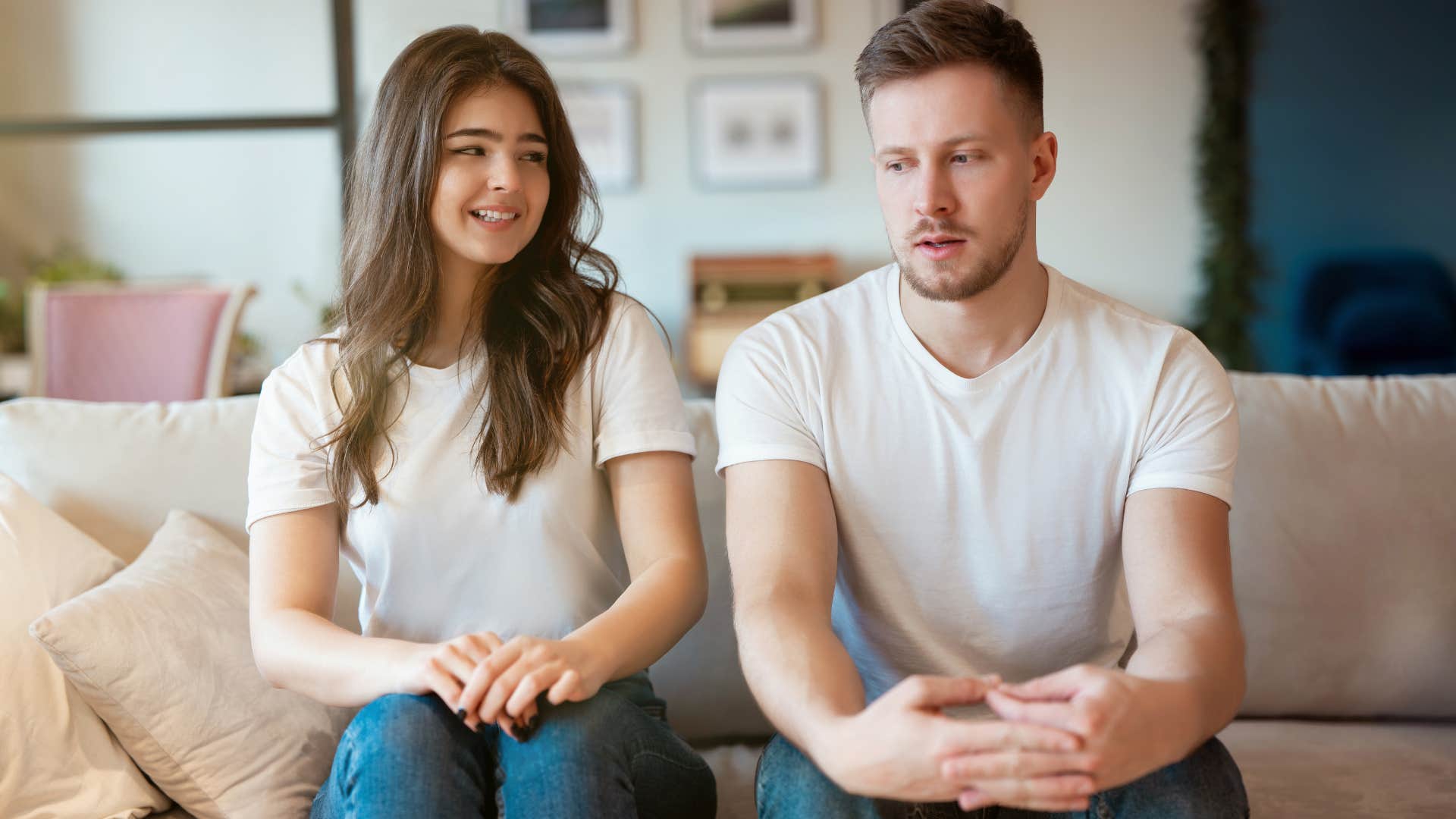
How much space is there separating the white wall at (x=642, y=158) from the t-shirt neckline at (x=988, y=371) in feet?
12.8

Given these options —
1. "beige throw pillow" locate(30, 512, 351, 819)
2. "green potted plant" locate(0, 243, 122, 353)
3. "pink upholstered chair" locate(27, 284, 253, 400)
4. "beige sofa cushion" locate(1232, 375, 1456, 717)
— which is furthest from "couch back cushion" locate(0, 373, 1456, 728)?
"green potted plant" locate(0, 243, 122, 353)

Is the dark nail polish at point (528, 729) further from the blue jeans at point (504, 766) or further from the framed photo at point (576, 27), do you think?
the framed photo at point (576, 27)

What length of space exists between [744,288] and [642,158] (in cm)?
75

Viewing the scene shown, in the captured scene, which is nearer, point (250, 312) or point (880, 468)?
point (880, 468)

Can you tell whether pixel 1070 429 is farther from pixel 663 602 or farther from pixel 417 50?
pixel 417 50

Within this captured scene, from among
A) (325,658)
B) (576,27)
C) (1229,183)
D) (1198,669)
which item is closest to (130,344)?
(325,658)

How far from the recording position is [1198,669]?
1159 mm

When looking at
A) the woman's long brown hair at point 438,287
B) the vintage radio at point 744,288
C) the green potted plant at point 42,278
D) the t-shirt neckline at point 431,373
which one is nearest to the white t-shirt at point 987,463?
the woman's long brown hair at point 438,287

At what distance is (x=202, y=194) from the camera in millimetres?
5461

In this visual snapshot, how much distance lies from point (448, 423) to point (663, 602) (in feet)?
1.13

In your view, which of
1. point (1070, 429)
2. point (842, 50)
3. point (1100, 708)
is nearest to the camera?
point (1100, 708)

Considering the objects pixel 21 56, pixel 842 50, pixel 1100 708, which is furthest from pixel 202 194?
pixel 1100 708

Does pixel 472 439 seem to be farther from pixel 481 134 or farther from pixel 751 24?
pixel 751 24

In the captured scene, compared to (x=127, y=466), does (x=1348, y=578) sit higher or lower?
lower
